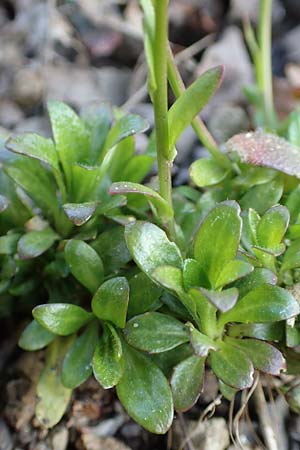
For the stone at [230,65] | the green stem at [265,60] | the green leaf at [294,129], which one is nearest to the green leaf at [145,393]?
the green leaf at [294,129]

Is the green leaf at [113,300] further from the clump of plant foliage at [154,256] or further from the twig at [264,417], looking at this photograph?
the twig at [264,417]

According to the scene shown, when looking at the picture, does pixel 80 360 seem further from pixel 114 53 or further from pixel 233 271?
pixel 114 53

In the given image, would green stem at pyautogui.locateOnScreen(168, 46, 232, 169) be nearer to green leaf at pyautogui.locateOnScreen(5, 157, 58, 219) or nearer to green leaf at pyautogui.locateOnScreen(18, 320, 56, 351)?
green leaf at pyautogui.locateOnScreen(5, 157, 58, 219)

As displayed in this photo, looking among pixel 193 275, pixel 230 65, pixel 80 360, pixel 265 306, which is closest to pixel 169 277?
pixel 193 275

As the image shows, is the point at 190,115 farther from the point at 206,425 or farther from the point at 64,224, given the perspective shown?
the point at 206,425

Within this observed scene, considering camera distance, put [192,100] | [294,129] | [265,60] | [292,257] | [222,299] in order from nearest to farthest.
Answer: [222,299], [192,100], [292,257], [294,129], [265,60]

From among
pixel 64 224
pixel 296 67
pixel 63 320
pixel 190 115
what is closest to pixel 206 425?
pixel 63 320
